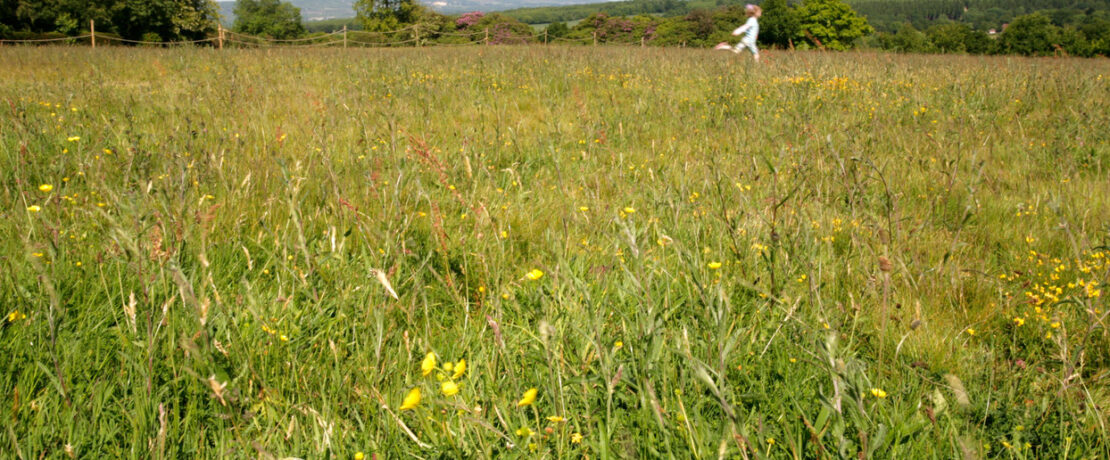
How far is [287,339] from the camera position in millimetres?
1648

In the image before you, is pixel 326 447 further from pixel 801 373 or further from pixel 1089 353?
pixel 1089 353

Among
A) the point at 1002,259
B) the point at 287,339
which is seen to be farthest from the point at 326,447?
the point at 1002,259

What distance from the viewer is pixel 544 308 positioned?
1.38 metres

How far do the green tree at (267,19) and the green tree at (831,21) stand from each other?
195 ft

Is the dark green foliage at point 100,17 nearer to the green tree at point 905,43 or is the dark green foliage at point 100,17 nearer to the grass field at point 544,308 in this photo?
the green tree at point 905,43

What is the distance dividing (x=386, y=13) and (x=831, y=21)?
4333cm

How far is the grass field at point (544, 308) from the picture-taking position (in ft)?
4.17

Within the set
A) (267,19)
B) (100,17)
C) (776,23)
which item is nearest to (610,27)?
(776,23)

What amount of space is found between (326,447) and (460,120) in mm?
4419

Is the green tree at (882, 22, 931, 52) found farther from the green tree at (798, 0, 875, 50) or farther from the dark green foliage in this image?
the dark green foliage

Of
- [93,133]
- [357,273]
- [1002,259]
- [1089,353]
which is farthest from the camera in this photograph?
[93,133]

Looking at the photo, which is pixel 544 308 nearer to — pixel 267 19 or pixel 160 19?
pixel 160 19

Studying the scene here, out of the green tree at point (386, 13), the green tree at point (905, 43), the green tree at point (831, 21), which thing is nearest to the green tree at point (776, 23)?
the green tree at point (831, 21)

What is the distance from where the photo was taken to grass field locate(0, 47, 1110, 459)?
127cm
